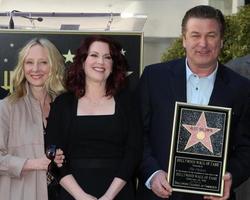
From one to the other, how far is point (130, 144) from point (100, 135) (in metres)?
0.18

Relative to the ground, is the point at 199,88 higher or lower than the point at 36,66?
lower

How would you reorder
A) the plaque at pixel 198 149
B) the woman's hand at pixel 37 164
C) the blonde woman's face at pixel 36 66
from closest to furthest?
the plaque at pixel 198 149, the woman's hand at pixel 37 164, the blonde woman's face at pixel 36 66

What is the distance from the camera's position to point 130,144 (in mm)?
2949

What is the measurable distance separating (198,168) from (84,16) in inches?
102

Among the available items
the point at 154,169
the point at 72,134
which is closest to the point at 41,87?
the point at 72,134

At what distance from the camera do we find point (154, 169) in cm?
290

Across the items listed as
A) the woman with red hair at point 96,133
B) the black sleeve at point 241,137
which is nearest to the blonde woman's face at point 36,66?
the woman with red hair at point 96,133

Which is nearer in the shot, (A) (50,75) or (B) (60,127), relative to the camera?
(B) (60,127)

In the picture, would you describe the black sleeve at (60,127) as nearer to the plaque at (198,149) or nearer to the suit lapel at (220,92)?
the plaque at (198,149)

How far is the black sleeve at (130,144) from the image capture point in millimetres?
2924

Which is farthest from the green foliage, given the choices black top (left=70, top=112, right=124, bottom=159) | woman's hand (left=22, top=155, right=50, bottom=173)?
woman's hand (left=22, top=155, right=50, bottom=173)

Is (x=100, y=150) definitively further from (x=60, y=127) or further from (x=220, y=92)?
(x=220, y=92)

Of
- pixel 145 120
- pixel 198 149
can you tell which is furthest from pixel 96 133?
pixel 198 149

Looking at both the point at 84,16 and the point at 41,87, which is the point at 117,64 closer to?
the point at 41,87
